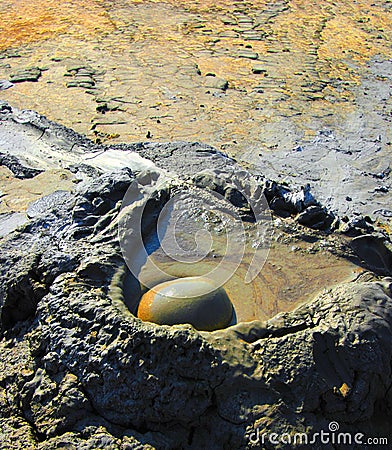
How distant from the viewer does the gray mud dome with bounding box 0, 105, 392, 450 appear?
2670mm

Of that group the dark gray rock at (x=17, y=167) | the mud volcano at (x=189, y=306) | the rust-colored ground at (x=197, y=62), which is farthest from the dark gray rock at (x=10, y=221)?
the rust-colored ground at (x=197, y=62)

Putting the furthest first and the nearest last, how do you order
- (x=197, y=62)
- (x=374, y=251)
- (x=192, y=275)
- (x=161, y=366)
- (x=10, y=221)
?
(x=197, y=62), (x=10, y=221), (x=374, y=251), (x=192, y=275), (x=161, y=366)

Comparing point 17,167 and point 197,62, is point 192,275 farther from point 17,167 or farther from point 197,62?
point 197,62

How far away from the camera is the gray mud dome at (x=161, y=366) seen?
105 inches

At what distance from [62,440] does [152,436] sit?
43cm

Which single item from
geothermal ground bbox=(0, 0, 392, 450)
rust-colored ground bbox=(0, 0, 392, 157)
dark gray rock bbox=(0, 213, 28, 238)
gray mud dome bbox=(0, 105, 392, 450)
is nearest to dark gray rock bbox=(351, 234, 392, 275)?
geothermal ground bbox=(0, 0, 392, 450)

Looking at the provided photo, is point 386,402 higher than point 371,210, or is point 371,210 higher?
point 386,402

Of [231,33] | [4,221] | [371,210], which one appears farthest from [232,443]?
[231,33]

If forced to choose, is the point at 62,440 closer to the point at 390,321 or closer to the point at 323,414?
the point at 323,414

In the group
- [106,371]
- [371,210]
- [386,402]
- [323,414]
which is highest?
[106,371]

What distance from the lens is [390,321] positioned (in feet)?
9.82

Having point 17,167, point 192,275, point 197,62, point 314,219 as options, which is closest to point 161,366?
point 192,275

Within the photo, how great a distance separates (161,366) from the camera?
272 centimetres

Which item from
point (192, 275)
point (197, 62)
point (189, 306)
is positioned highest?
point (189, 306)
